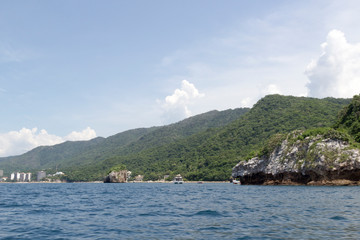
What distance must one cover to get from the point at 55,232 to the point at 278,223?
15.2 meters

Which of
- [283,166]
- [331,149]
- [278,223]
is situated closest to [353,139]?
[331,149]

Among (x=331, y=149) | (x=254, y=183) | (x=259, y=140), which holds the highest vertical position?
(x=259, y=140)

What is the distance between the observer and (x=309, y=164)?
8275 centimetres

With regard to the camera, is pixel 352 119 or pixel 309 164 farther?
pixel 352 119

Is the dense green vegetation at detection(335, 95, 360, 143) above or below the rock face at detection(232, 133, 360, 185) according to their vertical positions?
above

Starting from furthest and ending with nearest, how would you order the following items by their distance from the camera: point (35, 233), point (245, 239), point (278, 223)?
point (278, 223) → point (35, 233) → point (245, 239)

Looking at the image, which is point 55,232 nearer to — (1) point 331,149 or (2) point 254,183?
(1) point 331,149

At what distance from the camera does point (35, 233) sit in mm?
19312

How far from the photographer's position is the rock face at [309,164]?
74.6 metres

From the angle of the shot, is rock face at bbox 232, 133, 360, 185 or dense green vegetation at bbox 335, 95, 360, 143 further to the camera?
dense green vegetation at bbox 335, 95, 360, 143

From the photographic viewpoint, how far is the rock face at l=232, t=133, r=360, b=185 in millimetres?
74562

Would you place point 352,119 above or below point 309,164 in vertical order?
above

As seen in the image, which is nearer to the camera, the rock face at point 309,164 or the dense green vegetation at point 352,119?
the rock face at point 309,164

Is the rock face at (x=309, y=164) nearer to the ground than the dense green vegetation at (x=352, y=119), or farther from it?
nearer to the ground
